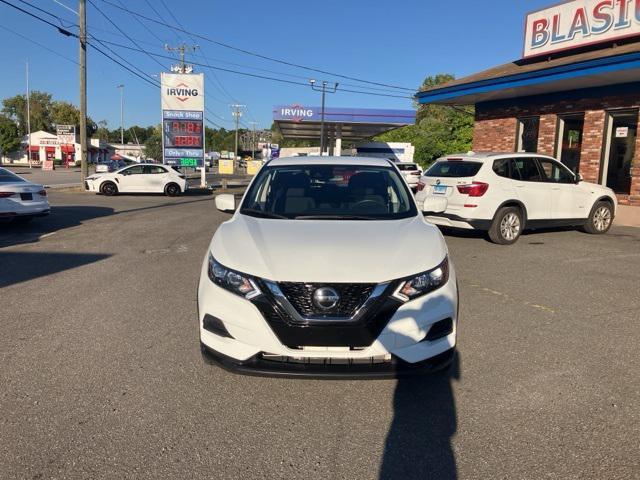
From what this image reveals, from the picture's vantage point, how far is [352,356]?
3.24 m

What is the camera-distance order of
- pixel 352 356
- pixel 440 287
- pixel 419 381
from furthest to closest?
pixel 419 381 → pixel 440 287 → pixel 352 356

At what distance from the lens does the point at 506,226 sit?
999cm

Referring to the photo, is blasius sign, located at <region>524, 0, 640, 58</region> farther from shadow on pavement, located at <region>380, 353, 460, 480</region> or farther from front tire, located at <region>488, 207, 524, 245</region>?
shadow on pavement, located at <region>380, 353, 460, 480</region>

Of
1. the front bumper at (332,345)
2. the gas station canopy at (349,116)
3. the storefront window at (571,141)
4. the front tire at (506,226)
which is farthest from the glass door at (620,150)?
the gas station canopy at (349,116)

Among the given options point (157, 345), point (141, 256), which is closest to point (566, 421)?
point (157, 345)

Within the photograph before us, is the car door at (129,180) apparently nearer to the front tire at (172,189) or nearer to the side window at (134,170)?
the side window at (134,170)

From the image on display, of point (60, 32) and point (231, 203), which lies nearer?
point (231, 203)

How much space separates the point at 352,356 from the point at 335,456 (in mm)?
581

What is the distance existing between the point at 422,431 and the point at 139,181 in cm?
2181

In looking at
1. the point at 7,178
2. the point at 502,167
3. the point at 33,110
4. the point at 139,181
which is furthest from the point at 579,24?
the point at 33,110

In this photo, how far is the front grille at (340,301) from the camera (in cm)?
323

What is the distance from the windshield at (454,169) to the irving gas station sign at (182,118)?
19.5m

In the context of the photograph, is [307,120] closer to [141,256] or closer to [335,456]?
[141,256]

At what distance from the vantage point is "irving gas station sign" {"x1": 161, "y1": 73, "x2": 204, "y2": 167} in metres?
27.2
